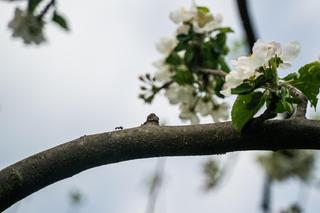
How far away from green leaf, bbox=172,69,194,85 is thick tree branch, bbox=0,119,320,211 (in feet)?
3.98

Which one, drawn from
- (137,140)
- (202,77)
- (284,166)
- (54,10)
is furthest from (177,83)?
(284,166)

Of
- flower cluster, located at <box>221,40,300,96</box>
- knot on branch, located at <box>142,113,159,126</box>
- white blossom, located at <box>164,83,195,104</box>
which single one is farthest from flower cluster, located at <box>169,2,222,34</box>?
knot on branch, located at <box>142,113,159,126</box>

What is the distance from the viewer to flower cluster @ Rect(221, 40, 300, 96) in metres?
1.26

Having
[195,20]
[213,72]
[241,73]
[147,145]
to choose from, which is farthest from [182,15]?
[147,145]

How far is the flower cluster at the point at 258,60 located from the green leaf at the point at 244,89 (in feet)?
0.05

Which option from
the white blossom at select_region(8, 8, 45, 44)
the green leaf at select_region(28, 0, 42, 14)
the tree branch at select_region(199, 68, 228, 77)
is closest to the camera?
the tree branch at select_region(199, 68, 228, 77)

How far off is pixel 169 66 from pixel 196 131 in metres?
1.35

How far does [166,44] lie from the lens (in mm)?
2469

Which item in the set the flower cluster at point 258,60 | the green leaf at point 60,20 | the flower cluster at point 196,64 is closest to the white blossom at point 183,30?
the flower cluster at point 196,64

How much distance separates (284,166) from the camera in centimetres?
487

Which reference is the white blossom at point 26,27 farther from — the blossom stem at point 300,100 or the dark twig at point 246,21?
the blossom stem at point 300,100

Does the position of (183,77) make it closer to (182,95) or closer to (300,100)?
(182,95)

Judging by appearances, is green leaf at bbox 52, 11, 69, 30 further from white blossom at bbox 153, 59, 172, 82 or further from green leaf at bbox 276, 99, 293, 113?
green leaf at bbox 276, 99, 293, 113

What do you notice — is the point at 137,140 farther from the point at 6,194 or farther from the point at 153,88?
the point at 153,88
